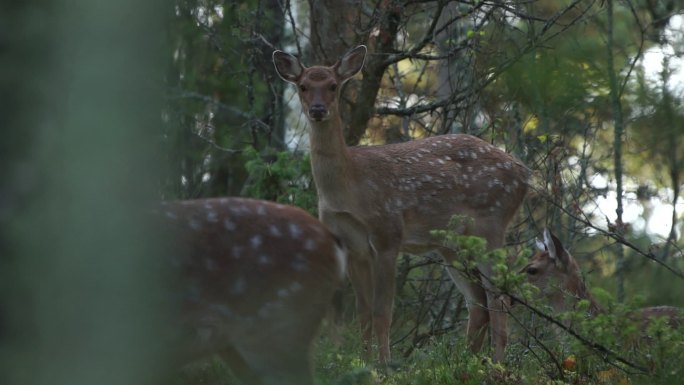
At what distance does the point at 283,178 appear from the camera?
8.88 m

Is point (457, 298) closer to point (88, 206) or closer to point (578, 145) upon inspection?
point (578, 145)

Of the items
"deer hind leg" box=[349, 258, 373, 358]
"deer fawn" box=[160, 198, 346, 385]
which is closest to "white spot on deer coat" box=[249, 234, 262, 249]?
"deer fawn" box=[160, 198, 346, 385]

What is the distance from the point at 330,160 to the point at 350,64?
85 centimetres

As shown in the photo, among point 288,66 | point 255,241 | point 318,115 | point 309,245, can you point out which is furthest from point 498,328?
point 255,241

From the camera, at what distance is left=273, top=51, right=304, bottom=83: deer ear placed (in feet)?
27.9

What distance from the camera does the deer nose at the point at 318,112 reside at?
8.19m

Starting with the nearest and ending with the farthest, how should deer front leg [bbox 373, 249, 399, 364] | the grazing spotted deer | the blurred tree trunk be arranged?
the blurred tree trunk → deer front leg [bbox 373, 249, 399, 364] → the grazing spotted deer

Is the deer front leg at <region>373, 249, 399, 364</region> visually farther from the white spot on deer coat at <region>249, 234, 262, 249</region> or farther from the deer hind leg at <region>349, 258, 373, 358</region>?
the white spot on deer coat at <region>249, 234, 262, 249</region>

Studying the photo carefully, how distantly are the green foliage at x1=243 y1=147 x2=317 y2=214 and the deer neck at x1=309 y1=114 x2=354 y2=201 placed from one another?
0.40 meters

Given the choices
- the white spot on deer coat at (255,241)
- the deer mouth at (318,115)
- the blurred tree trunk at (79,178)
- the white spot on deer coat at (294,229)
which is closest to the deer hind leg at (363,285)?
the deer mouth at (318,115)

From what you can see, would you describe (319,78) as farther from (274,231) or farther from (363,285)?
(274,231)

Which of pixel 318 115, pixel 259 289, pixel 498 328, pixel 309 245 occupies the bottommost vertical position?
pixel 498 328

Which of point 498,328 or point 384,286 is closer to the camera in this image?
point 498,328

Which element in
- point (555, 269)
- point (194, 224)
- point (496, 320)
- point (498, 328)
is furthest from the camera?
point (555, 269)
